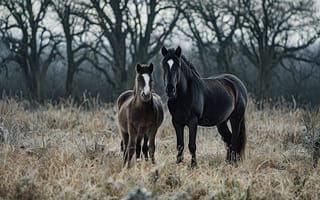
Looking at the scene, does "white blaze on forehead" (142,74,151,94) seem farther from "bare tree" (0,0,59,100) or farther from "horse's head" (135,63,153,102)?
"bare tree" (0,0,59,100)

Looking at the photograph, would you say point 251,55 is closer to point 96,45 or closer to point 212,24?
point 212,24

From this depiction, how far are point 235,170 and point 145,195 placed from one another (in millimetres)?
2020

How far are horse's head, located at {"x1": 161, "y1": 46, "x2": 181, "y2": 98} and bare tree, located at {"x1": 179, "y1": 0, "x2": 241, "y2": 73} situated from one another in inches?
617

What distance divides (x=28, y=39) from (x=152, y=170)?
18.6m

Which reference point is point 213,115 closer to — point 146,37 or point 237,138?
point 237,138

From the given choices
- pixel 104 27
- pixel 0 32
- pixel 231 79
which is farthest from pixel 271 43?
pixel 231 79

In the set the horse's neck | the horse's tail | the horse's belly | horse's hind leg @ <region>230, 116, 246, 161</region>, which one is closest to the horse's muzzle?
the horse's neck

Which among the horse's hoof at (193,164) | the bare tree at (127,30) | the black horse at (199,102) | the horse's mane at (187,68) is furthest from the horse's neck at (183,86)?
the bare tree at (127,30)

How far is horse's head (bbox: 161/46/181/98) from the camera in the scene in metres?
5.77

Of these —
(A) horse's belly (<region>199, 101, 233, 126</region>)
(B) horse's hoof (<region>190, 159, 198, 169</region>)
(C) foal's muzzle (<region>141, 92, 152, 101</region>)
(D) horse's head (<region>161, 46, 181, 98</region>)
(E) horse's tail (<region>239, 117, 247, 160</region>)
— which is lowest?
(B) horse's hoof (<region>190, 159, 198, 169</region>)

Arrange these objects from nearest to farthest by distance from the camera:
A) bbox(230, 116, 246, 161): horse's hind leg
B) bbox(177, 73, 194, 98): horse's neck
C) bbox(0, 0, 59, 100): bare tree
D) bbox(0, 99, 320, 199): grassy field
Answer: bbox(0, 99, 320, 199): grassy field < bbox(177, 73, 194, 98): horse's neck < bbox(230, 116, 246, 161): horse's hind leg < bbox(0, 0, 59, 100): bare tree

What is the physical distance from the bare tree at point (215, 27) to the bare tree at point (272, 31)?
2.10 ft

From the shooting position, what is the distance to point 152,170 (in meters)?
4.94

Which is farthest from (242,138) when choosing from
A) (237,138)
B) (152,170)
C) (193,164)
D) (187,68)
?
(152,170)
